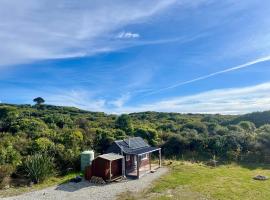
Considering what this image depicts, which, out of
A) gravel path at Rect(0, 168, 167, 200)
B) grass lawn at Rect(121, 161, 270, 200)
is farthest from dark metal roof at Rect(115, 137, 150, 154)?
grass lawn at Rect(121, 161, 270, 200)

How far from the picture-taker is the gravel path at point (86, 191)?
14430 millimetres

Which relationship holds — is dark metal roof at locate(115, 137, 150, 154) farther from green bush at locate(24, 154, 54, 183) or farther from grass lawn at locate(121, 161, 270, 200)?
green bush at locate(24, 154, 54, 183)

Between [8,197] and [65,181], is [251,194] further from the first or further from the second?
[8,197]

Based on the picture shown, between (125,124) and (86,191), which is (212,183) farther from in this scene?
(125,124)

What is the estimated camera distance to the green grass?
14.8 metres

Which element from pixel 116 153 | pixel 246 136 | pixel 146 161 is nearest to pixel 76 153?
pixel 116 153

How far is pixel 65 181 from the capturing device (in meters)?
17.7

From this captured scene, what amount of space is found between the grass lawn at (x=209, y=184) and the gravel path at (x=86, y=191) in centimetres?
103

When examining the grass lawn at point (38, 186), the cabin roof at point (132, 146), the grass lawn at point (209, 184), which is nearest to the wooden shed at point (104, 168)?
the cabin roof at point (132, 146)

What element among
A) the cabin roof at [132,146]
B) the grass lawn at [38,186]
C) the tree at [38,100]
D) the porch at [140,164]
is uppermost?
the tree at [38,100]

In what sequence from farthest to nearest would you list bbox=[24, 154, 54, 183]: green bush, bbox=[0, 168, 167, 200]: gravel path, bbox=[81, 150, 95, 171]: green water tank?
1. bbox=[81, 150, 95, 171]: green water tank
2. bbox=[24, 154, 54, 183]: green bush
3. bbox=[0, 168, 167, 200]: gravel path

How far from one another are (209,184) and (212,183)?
14.1 inches

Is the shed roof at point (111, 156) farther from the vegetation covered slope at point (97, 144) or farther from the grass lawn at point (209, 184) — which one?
the vegetation covered slope at point (97, 144)

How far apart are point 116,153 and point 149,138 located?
12365 millimetres
